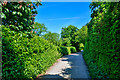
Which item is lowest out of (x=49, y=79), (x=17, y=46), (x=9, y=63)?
(x=49, y=79)

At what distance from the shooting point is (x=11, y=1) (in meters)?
3.22

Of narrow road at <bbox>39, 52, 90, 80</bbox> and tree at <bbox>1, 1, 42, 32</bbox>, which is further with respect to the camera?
narrow road at <bbox>39, 52, 90, 80</bbox>

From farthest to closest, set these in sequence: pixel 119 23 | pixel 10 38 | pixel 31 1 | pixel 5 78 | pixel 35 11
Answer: pixel 35 11
pixel 31 1
pixel 10 38
pixel 5 78
pixel 119 23

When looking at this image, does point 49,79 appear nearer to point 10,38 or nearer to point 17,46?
point 17,46

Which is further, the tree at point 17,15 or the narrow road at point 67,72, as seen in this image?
the narrow road at point 67,72

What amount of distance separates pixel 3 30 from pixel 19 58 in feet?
4.22

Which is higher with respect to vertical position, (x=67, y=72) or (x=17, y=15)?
(x=17, y=15)

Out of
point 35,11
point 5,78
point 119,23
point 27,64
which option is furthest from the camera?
point 35,11

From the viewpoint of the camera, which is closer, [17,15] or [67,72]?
[17,15]

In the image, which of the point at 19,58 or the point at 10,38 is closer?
the point at 10,38

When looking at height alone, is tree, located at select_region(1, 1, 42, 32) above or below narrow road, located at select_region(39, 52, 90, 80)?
above

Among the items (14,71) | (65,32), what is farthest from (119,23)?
(65,32)

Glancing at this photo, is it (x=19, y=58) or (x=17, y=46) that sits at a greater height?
(x=17, y=46)

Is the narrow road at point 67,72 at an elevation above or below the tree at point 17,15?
below
